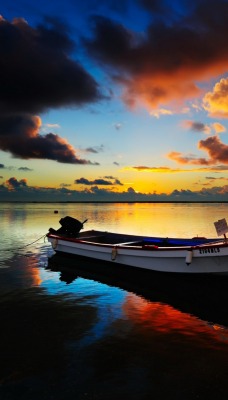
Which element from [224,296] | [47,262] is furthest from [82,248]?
[224,296]

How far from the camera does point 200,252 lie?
15.4 meters

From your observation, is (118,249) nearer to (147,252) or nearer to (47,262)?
(147,252)

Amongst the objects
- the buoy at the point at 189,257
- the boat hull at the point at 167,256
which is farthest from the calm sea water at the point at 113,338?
the buoy at the point at 189,257

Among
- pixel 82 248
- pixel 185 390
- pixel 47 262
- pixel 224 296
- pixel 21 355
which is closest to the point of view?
pixel 185 390

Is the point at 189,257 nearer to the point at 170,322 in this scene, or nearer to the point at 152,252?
the point at 152,252

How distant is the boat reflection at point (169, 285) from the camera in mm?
13016

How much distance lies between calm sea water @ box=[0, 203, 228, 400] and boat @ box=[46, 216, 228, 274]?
902mm

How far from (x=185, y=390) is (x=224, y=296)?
8346 mm

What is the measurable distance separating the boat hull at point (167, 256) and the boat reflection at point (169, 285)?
48 cm

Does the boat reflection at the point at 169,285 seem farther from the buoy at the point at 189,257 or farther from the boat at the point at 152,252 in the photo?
the buoy at the point at 189,257

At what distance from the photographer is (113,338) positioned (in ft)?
32.2

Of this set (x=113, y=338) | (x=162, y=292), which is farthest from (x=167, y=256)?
(x=113, y=338)

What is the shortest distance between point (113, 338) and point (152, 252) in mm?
7786

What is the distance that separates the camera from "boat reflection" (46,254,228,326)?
13.0 m
